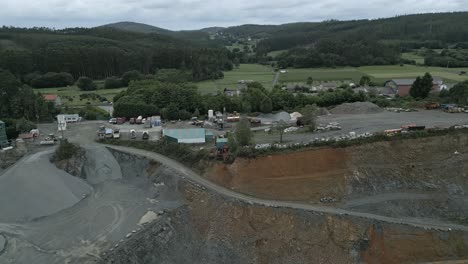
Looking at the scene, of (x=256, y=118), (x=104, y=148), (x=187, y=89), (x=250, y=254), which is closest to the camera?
(x=250, y=254)

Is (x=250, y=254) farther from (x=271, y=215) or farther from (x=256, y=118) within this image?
(x=256, y=118)

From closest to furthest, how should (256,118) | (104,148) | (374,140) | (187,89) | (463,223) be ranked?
(463,223)
(374,140)
(104,148)
(256,118)
(187,89)

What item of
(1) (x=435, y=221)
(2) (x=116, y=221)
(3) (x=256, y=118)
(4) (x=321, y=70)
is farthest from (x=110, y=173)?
(4) (x=321, y=70)

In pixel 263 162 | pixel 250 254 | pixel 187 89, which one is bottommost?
pixel 250 254

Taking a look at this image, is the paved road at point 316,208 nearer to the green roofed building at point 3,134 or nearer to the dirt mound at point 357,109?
the green roofed building at point 3,134

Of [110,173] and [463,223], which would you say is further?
[110,173]

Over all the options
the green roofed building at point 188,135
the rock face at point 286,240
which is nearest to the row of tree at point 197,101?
the green roofed building at point 188,135

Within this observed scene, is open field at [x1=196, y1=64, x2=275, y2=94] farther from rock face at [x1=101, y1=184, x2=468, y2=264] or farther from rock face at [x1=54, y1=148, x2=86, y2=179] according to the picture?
rock face at [x1=101, y1=184, x2=468, y2=264]

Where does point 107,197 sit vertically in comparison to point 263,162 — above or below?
below


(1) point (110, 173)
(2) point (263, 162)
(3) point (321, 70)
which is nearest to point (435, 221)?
(2) point (263, 162)
